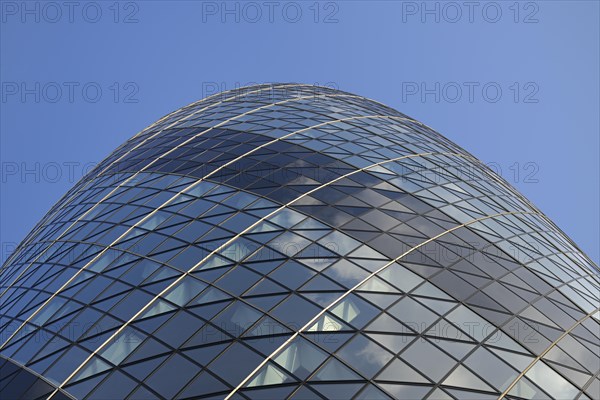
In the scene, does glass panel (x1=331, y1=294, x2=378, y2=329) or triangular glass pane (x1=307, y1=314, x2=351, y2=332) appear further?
glass panel (x1=331, y1=294, x2=378, y2=329)

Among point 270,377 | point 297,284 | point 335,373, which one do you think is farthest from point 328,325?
point 270,377

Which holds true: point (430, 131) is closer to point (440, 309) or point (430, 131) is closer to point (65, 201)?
point (440, 309)

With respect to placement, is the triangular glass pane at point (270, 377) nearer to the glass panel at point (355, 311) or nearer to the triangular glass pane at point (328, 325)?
the triangular glass pane at point (328, 325)

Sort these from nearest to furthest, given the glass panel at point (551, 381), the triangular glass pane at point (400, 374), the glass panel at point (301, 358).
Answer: the triangular glass pane at point (400, 374), the glass panel at point (301, 358), the glass panel at point (551, 381)

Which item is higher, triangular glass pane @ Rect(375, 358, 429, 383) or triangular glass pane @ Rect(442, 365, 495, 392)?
triangular glass pane @ Rect(375, 358, 429, 383)

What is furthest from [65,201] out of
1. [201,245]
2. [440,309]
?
[440,309]

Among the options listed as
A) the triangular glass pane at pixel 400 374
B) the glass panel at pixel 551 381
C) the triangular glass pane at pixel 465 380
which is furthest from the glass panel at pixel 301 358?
the glass panel at pixel 551 381

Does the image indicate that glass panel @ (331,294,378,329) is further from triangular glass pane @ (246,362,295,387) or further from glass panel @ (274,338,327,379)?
triangular glass pane @ (246,362,295,387)

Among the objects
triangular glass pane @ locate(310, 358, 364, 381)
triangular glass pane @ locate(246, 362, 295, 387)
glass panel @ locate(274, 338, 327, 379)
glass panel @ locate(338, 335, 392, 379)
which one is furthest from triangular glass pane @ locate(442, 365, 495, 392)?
triangular glass pane @ locate(246, 362, 295, 387)

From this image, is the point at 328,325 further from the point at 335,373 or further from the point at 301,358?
the point at 335,373
